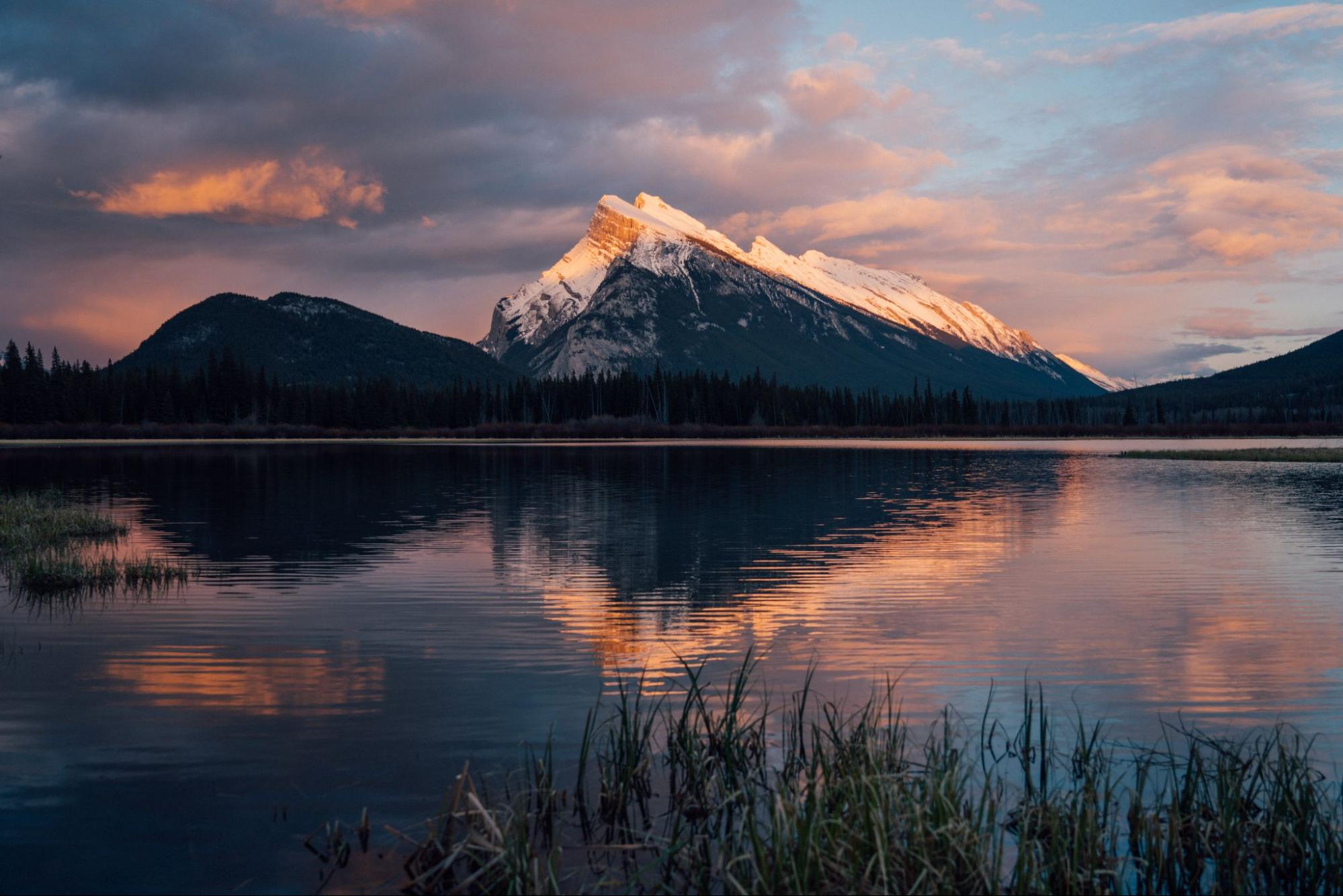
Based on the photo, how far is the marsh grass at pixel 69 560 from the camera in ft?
90.7

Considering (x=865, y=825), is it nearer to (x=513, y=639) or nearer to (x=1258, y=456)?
(x=513, y=639)

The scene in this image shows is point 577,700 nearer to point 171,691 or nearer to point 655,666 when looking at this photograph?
point 655,666

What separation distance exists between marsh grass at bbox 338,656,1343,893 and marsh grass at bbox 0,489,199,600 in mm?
20647

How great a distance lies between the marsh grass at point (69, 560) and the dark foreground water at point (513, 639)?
192 cm

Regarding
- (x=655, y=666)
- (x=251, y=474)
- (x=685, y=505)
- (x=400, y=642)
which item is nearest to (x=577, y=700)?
(x=655, y=666)

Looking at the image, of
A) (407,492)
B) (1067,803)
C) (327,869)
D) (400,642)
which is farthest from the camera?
(407,492)

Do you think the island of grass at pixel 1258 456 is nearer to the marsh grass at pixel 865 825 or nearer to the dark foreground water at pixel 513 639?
the dark foreground water at pixel 513 639

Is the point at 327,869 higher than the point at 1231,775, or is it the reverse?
the point at 1231,775

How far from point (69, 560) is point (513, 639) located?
17566 millimetres

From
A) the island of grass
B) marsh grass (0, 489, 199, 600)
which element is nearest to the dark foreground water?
marsh grass (0, 489, 199, 600)

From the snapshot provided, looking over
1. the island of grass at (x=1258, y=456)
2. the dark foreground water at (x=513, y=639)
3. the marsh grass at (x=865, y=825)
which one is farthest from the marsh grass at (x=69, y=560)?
the island of grass at (x=1258, y=456)

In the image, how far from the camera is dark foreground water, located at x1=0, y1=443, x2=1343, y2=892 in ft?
39.6

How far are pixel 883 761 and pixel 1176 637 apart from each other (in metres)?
14.3

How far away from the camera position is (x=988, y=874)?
345 inches
